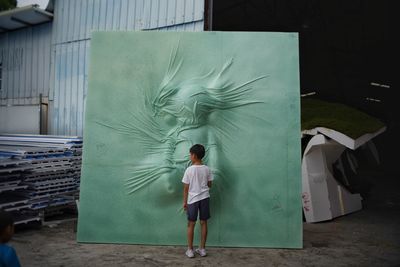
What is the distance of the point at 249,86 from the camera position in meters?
4.92

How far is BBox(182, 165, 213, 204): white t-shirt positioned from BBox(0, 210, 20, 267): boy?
227 centimetres

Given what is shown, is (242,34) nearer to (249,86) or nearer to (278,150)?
(249,86)

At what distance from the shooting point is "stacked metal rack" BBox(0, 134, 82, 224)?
18.3ft

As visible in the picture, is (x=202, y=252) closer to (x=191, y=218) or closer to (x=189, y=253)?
(x=189, y=253)

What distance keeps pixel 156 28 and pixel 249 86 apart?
2513 mm

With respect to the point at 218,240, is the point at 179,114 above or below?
above

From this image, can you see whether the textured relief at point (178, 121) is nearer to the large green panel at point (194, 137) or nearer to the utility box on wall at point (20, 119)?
the large green panel at point (194, 137)

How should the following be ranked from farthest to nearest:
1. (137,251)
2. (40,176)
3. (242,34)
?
(40,176), (242,34), (137,251)

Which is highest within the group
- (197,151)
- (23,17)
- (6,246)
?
(23,17)

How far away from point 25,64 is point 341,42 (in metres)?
9.40

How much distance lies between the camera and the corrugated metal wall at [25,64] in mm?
8312

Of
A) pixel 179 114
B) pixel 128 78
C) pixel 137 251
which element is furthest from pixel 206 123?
pixel 137 251

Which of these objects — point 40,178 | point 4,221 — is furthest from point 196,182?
point 40,178

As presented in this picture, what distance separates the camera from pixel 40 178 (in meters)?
5.93
